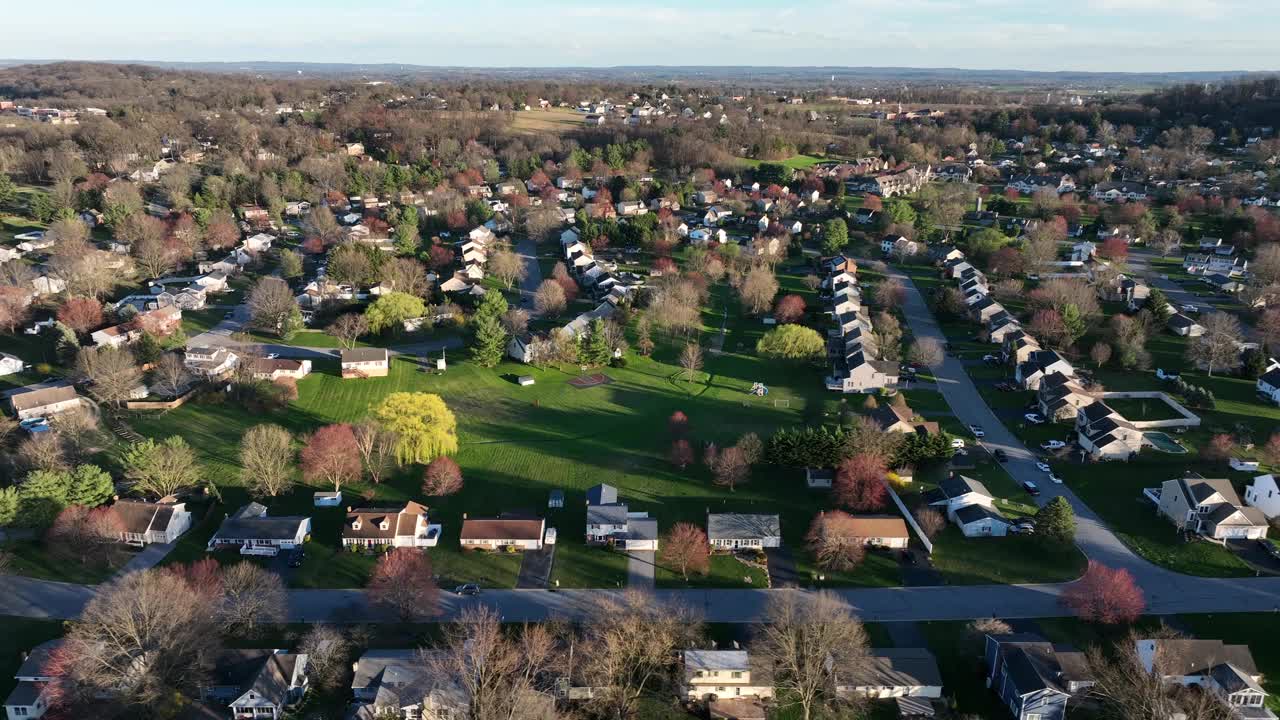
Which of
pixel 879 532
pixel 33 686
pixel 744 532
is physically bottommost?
pixel 33 686

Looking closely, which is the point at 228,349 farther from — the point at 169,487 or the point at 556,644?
the point at 556,644

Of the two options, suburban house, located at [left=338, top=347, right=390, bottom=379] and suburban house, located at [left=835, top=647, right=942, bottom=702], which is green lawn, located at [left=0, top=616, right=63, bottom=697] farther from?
suburban house, located at [left=835, top=647, right=942, bottom=702]

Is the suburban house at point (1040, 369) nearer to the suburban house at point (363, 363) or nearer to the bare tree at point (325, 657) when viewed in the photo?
the suburban house at point (363, 363)

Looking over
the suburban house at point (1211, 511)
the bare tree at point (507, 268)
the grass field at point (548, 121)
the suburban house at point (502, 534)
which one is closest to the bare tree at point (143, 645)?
the suburban house at point (502, 534)

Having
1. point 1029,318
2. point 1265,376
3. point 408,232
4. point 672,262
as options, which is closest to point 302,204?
point 408,232

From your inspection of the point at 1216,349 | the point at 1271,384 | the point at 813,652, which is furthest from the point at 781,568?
the point at 1216,349

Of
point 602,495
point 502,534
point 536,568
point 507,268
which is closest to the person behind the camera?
point 536,568

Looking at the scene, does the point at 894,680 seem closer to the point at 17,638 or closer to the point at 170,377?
the point at 17,638
